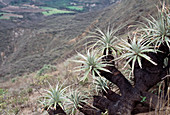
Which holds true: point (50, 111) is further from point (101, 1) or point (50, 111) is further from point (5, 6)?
point (101, 1)

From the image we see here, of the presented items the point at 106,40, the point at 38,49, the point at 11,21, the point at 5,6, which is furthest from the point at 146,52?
the point at 5,6

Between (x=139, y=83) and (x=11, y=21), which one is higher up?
(x=11, y=21)

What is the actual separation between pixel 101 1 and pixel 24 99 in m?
99.0

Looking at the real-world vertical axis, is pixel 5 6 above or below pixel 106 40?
above

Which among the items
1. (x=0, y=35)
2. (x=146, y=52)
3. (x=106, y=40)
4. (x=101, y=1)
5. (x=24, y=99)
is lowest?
(x=24, y=99)

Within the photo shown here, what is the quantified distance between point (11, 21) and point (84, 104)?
61.7 metres

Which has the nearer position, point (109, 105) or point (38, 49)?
point (109, 105)

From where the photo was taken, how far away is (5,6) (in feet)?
246

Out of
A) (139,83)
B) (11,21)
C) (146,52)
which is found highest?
(11,21)

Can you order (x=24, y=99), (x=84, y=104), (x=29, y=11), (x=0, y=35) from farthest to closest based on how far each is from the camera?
(x=29, y=11) < (x=0, y=35) < (x=24, y=99) < (x=84, y=104)

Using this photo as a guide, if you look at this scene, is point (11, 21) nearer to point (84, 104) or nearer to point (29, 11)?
point (29, 11)

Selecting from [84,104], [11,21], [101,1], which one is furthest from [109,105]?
[101,1]

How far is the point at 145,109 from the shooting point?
2.33 m

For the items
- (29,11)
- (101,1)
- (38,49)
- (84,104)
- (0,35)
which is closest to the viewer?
(84,104)
